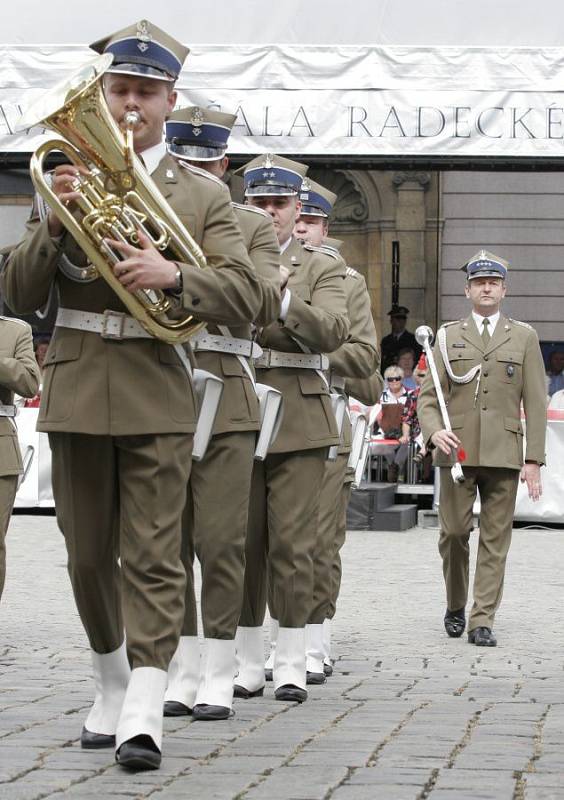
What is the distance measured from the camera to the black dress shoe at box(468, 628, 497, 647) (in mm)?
9281

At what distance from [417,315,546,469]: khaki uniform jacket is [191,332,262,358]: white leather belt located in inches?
137

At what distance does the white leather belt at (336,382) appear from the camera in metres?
8.33

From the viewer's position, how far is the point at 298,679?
22.7 ft

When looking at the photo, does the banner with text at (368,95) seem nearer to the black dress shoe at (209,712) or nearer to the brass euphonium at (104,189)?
the black dress shoe at (209,712)

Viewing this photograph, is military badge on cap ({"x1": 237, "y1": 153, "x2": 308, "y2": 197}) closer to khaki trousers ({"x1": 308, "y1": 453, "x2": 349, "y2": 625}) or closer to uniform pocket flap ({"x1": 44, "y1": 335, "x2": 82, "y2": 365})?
khaki trousers ({"x1": 308, "y1": 453, "x2": 349, "y2": 625})

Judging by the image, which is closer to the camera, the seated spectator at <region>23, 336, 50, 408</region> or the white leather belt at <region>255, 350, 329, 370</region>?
the white leather belt at <region>255, 350, 329, 370</region>

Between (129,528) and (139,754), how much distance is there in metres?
0.66

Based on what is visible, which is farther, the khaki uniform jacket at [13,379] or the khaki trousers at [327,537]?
the khaki uniform jacket at [13,379]

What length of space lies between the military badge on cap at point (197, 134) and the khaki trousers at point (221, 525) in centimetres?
109

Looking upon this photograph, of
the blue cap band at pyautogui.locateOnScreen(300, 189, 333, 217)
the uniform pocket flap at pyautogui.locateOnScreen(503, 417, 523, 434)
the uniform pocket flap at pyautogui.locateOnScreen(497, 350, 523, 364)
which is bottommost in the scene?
the uniform pocket flap at pyautogui.locateOnScreen(503, 417, 523, 434)

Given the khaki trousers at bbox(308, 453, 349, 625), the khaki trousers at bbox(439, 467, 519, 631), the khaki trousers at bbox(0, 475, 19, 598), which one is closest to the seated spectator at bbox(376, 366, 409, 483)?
the khaki trousers at bbox(439, 467, 519, 631)

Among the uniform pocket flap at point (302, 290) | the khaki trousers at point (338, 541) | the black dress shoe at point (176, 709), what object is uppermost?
the uniform pocket flap at point (302, 290)

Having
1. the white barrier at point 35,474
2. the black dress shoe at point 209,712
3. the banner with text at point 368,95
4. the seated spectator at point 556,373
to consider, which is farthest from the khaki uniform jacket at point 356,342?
the seated spectator at point 556,373

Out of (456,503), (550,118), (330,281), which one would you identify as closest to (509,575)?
(456,503)
